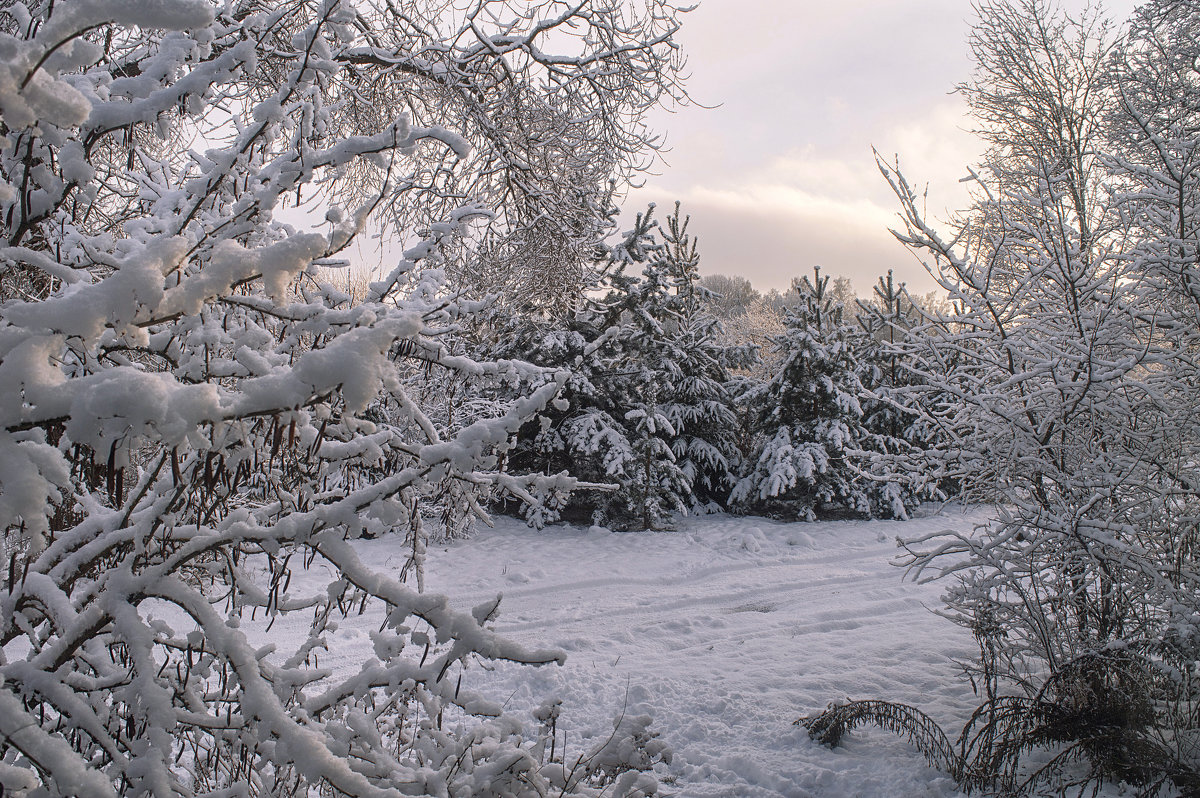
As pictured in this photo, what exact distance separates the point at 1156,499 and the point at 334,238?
3.81 meters

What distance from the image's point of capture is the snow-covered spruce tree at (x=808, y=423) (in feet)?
34.6

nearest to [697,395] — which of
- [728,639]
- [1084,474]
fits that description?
[728,639]

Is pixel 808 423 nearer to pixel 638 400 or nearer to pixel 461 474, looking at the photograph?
pixel 638 400

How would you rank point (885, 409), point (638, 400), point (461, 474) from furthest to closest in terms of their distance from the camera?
point (885, 409), point (638, 400), point (461, 474)

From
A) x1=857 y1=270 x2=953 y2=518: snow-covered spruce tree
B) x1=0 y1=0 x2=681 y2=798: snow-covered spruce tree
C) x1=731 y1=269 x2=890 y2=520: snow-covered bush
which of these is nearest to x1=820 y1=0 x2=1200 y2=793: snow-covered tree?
x1=0 y1=0 x2=681 y2=798: snow-covered spruce tree

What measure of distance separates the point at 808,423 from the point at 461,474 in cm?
1023

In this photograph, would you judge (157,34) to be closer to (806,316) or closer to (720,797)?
(720,797)

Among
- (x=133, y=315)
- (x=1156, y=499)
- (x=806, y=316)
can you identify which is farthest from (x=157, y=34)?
(x=806, y=316)

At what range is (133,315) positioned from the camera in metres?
1.05

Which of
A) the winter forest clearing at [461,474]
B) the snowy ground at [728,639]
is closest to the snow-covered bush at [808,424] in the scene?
the snowy ground at [728,639]

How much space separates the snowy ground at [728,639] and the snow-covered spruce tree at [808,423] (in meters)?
0.71

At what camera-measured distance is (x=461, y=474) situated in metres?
1.81

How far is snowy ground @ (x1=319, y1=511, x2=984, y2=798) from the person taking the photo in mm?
3924

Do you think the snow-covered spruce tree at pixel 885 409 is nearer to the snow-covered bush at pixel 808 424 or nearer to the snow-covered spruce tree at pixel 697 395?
the snow-covered bush at pixel 808 424
